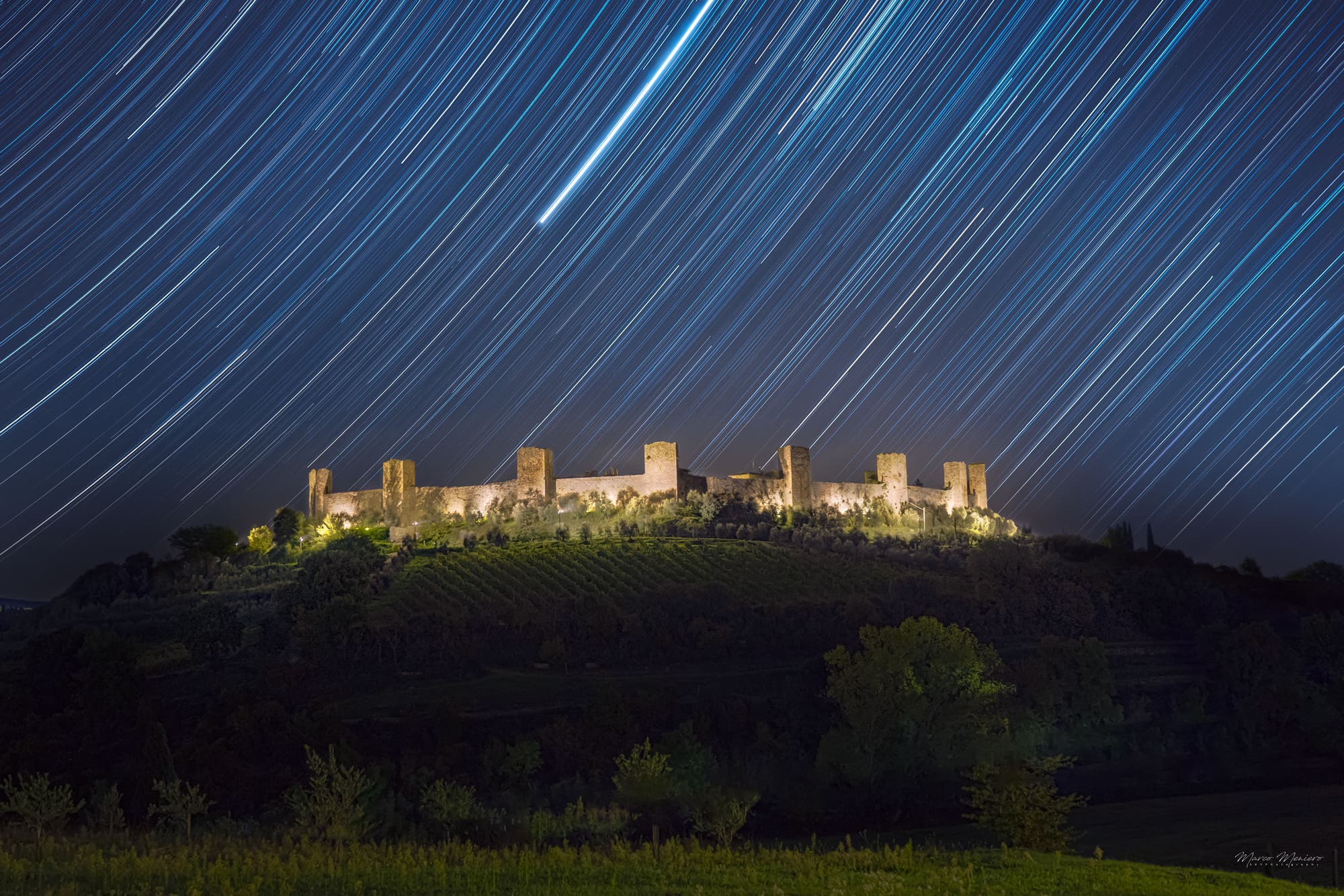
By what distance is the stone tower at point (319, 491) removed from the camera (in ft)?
185

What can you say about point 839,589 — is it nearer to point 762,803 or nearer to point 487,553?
→ point 487,553

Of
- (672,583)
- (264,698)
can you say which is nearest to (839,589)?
(672,583)

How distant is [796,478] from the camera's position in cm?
5425

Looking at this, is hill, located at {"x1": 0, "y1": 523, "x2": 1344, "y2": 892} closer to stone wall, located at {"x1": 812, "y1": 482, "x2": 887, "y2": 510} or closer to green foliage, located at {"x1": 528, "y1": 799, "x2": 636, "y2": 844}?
green foliage, located at {"x1": 528, "y1": 799, "x2": 636, "y2": 844}

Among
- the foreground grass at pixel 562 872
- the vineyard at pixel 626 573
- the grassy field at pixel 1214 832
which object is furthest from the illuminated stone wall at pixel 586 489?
the foreground grass at pixel 562 872

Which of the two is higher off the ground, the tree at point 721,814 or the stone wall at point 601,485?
the stone wall at point 601,485

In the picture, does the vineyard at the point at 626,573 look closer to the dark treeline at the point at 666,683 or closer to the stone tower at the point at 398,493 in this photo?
the dark treeline at the point at 666,683

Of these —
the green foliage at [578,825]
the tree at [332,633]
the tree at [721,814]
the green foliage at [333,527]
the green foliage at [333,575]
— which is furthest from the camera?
the green foliage at [333,527]

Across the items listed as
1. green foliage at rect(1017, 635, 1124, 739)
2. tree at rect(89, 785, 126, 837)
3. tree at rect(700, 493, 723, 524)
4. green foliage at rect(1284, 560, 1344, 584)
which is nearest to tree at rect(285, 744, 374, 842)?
tree at rect(89, 785, 126, 837)

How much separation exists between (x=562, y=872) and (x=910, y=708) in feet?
55.1

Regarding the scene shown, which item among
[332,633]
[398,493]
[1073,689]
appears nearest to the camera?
[1073,689]

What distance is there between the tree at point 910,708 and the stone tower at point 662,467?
85.2 feet

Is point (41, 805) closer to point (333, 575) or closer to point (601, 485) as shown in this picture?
point (333, 575)
